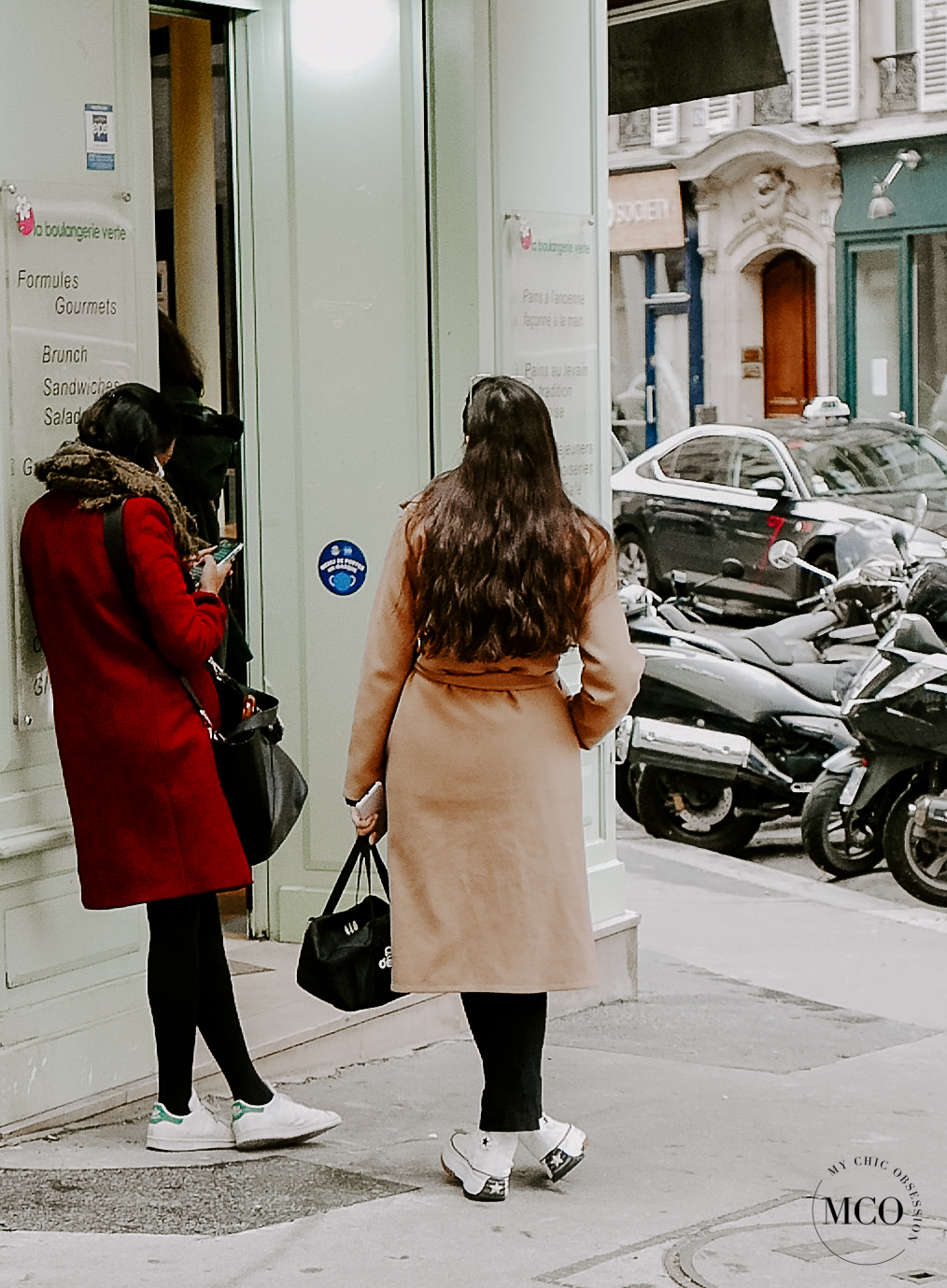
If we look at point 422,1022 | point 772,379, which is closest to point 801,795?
point 772,379

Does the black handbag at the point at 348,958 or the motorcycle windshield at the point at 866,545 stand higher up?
the motorcycle windshield at the point at 866,545

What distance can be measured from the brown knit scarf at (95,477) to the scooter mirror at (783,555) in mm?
5274

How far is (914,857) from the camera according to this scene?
8.26m

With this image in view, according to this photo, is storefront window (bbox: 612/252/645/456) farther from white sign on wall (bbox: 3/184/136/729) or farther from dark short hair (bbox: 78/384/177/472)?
dark short hair (bbox: 78/384/177/472)

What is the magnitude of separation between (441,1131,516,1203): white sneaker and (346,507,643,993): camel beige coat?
13.7 inches

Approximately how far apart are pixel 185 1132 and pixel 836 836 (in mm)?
4690

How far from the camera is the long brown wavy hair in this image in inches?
162

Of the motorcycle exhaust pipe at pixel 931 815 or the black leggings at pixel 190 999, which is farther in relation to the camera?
the motorcycle exhaust pipe at pixel 931 815

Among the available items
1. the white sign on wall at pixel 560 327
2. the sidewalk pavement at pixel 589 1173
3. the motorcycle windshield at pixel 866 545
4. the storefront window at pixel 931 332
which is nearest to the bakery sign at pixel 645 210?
the storefront window at pixel 931 332

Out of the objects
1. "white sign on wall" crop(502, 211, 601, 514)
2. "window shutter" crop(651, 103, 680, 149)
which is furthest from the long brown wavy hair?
"window shutter" crop(651, 103, 680, 149)

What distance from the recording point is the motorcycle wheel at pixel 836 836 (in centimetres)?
859

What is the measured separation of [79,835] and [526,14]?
289 cm

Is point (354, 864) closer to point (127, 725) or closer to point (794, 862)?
point (127, 725)

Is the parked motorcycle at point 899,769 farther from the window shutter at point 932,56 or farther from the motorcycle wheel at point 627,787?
the window shutter at point 932,56
